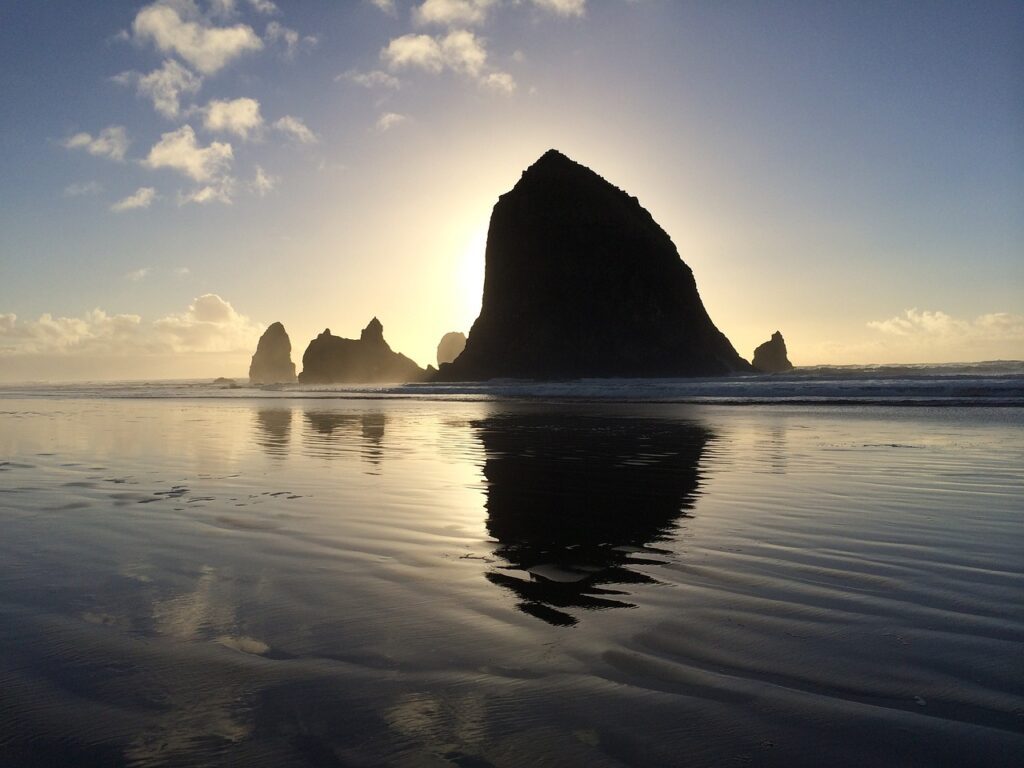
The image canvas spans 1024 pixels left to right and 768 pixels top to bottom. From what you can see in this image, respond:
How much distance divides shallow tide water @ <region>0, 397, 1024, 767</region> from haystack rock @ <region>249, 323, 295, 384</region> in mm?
179443

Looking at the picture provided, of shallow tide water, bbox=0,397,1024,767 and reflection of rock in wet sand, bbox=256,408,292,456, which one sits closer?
shallow tide water, bbox=0,397,1024,767

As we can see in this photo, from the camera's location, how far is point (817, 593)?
13.4 feet

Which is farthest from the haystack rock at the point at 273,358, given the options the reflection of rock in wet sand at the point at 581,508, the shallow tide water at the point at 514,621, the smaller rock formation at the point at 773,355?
the shallow tide water at the point at 514,621

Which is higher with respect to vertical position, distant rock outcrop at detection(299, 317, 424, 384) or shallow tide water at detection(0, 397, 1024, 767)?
distant rock outcrop at detection(299, 317, 424, 384)

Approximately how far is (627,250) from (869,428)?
72.1 m

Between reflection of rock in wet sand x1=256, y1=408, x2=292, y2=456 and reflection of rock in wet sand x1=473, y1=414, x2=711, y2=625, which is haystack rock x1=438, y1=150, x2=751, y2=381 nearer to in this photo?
reflection of rock in wet sand x1=256, y1=408, x2=292, y2=456

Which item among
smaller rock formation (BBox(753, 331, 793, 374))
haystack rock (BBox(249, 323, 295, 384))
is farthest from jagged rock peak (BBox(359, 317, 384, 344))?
smaller rock formation (BBox(753, 331, 793, 374))

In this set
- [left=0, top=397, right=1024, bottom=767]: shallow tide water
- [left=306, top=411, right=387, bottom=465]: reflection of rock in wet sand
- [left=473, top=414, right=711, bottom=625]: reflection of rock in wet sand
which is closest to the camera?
[left=0, top=397, right=1024, bottom=767]: shallow tide water

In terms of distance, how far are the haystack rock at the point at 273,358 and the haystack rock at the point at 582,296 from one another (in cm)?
10664

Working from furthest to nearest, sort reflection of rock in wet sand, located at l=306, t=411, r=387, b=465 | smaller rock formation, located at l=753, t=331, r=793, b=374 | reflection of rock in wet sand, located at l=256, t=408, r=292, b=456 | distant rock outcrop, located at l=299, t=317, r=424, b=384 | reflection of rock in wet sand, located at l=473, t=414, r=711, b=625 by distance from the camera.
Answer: distant rock outcrop, located at l=299, t=317, r=424, b=384
smaller rock formation, located at l=753, t=331, r=793, b=374
reflection of rock in wet sand, located at l=256, t=408, r=292, b=456
reflection of rock in wet sand, located at l=306, t=411, r=387, b=465
reflection of rock in wet sand, located at l=473, t=414, r=711, b=625

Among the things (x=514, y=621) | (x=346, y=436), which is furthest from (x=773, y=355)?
(x=514, y=621)

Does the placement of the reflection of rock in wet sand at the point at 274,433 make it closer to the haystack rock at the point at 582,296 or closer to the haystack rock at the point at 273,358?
the haystack rock at the point at 582,296

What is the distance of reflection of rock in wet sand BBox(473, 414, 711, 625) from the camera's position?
14.5 ft

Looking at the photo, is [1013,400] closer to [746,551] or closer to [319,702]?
[746,551]
